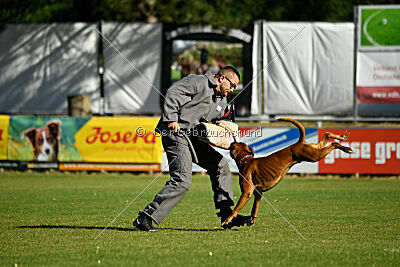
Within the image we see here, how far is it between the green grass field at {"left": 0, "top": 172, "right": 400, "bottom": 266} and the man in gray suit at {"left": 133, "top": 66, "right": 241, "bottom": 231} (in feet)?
1.07

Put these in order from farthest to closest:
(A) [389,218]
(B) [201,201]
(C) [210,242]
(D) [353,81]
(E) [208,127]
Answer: (D) [353,81]
(B) [201,201]
(A) [389,218]
(E) [208,127]
(C) [210,242]

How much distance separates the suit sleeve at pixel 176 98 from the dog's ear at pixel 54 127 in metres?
9.93

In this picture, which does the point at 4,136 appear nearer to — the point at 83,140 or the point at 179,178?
the point at 83,140

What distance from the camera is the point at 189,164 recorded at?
8.34 meters

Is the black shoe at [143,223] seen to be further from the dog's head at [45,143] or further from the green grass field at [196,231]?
the dog's head at [45,143]

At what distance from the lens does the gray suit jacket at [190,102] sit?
26.7 feet

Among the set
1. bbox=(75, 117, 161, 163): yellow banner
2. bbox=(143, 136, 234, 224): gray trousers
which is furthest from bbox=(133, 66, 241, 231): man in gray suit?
bbox=(75, 117, 161, 163): yellow banner

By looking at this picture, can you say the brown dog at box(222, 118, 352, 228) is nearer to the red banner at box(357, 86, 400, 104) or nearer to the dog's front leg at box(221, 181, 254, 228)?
the dog's front leg at box(221, 181, 254, 228)

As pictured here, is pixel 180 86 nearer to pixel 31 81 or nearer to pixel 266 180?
pixel 266 180

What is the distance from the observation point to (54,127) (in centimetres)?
1766

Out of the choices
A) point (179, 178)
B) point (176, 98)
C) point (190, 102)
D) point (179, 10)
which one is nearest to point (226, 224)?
point (179, 178)

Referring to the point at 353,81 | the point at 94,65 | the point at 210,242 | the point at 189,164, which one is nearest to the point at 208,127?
the point at 189,164

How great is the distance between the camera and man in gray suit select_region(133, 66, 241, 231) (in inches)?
322

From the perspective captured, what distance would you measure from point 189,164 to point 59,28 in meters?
16.2
